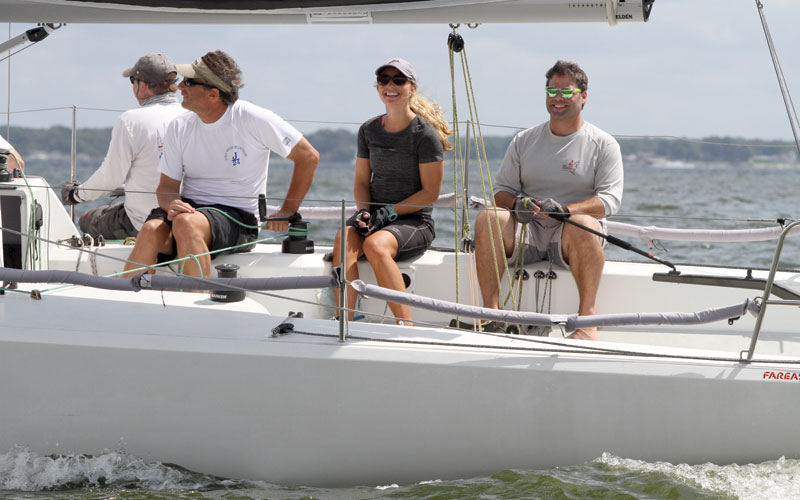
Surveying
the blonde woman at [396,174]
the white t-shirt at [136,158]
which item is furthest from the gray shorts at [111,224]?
the blonde woman at [396,174]

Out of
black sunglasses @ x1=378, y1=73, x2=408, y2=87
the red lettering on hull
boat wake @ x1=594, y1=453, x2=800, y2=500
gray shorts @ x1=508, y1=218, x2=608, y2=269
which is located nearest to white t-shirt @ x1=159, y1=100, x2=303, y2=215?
black sunglasses @ x1=378, y1=73, x2=408, y2=87

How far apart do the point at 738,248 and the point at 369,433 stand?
34.1 ft

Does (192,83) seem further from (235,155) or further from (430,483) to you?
(430,483)

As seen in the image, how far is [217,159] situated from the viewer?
397 cm

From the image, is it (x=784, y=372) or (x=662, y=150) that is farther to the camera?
(x=662, y=150)

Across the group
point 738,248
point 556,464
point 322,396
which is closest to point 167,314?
point 322,396

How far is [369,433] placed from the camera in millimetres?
2910

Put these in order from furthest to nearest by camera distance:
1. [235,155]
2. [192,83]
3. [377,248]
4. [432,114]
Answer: [432,114]
[235,155]
[192,83]
[377,248]

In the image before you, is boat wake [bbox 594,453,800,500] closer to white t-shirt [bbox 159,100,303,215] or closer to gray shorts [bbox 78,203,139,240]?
white t-shirt [bbox 159,100,303,215]

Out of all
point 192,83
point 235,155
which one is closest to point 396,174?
point 235,155

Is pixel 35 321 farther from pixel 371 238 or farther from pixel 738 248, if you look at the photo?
pixel 738 248

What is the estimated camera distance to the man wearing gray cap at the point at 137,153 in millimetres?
4316

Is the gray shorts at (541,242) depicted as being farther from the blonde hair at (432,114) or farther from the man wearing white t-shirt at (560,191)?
the blonde hair at (432,114)

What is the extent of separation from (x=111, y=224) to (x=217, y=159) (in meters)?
0.98
